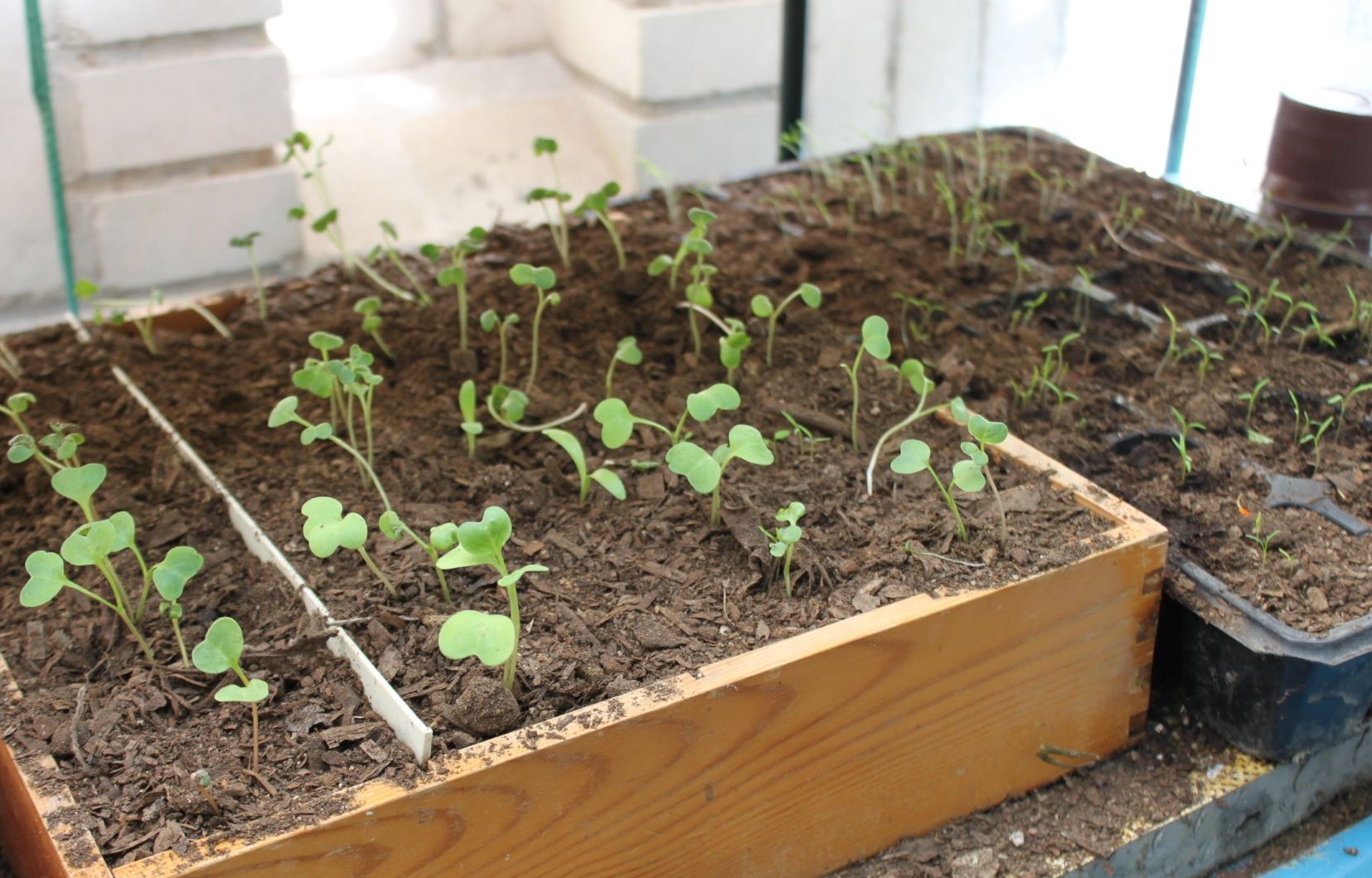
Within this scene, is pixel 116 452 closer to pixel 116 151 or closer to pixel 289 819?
pixel 289 819

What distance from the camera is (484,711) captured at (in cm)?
112

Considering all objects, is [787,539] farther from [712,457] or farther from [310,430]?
[310,430]

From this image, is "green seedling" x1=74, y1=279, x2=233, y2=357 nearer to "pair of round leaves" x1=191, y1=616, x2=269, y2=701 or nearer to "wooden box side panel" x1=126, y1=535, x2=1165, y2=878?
"pair of round leaves" x1=191, y1=616, x2=269, y2=701

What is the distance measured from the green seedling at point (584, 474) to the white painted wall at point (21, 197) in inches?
56.2

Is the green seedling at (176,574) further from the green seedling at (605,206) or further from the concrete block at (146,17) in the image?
the concrete block at (146,17)

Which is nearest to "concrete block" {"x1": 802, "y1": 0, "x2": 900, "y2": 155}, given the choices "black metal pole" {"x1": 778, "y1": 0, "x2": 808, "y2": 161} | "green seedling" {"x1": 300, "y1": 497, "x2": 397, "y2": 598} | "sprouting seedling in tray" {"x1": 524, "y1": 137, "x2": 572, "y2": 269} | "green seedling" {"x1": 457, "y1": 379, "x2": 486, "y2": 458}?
"black metal pole" {"x1": 778, "y1": 0, "x2": 808, "y2": 161}

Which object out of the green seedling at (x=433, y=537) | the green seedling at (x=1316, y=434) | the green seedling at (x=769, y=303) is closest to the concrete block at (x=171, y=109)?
the green seedling at (x=769, y=303)

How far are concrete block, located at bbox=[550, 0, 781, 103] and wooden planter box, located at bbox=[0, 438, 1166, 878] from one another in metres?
1.61

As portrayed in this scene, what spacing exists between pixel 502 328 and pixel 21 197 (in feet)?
3.96

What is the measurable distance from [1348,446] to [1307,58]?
3.72 feet

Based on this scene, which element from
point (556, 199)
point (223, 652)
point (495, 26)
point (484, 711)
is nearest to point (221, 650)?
point (223, 652)

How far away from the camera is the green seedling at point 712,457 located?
129 centimetres

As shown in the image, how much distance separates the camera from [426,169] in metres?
2.88

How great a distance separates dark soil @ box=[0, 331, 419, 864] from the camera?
1.04 metres
